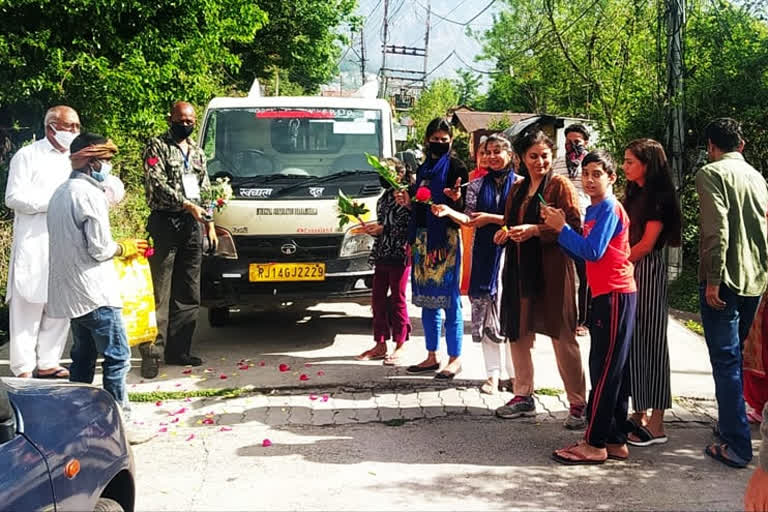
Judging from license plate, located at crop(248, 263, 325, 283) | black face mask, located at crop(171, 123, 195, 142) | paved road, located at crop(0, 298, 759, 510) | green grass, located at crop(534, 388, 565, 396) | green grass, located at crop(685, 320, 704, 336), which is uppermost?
black face mask, located at crop(171, 123, 195, 142)

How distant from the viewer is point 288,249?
7.42 meters

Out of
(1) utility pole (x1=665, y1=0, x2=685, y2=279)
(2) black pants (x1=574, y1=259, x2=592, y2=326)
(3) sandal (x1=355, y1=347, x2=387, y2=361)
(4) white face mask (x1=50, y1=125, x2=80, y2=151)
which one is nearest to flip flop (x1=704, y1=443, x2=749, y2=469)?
(2) black pants (x1=574, y1=259, x2=592, y2=326)

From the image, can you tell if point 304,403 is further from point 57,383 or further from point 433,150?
point 57,383

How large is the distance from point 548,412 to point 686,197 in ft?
23.1

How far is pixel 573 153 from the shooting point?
7.73 meters

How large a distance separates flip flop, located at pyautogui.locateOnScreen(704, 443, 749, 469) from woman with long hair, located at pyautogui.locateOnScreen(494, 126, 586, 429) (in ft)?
2.79

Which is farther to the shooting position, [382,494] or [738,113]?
[738,113]

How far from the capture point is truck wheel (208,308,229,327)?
8766 mm

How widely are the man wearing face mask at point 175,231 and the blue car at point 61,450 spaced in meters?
3.53

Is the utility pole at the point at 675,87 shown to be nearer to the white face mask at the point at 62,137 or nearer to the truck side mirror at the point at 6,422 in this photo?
the white face mask at the point at 62,137

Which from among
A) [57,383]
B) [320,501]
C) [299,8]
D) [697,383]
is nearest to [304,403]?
[320,501]

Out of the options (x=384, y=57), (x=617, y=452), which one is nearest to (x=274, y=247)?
(x=617, y=452)

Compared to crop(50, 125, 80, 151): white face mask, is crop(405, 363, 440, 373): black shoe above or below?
below

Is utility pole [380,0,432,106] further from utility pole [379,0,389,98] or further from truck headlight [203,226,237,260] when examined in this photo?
truck headlight [203,226,237,260]
